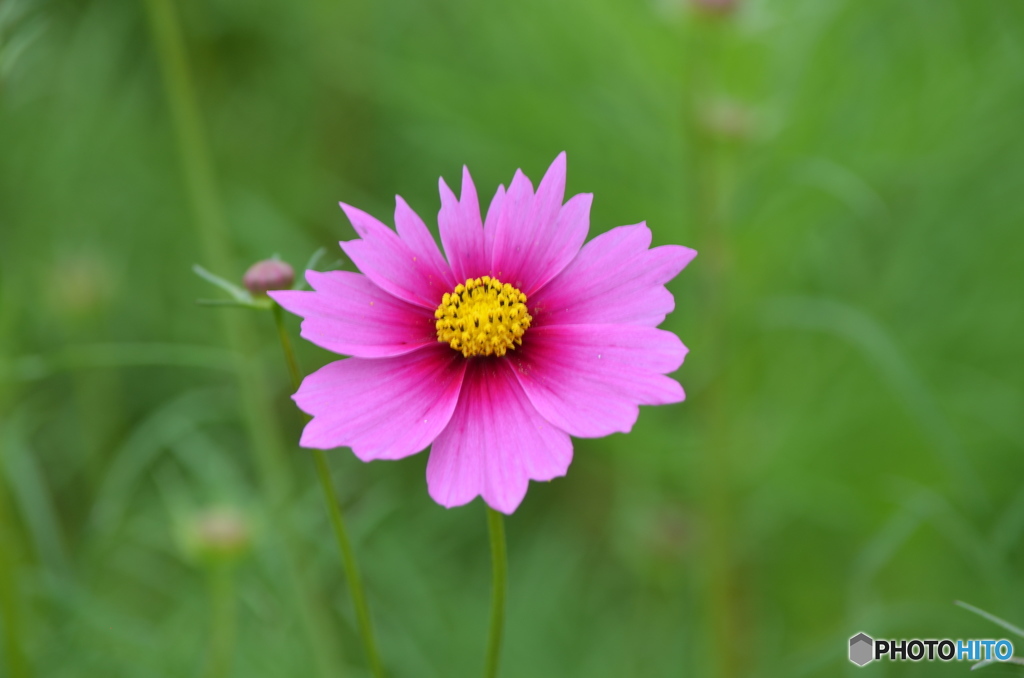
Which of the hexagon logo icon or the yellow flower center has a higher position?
the yellow flower center

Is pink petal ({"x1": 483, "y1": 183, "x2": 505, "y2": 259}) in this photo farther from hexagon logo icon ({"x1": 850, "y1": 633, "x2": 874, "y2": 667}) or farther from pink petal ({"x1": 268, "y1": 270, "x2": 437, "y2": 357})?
hexagon logo icon ({"x1": 850, "y1": 633, "x2": 874, "y2": 667})

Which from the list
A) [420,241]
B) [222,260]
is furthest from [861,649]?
[222,260]

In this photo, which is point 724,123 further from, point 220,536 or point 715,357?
point 220,536

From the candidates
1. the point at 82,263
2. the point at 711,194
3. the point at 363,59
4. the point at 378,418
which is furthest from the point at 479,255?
the point at 363,59

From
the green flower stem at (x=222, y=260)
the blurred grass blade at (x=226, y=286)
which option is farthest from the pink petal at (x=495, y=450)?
the green flower stem at (x=222, y=260)
